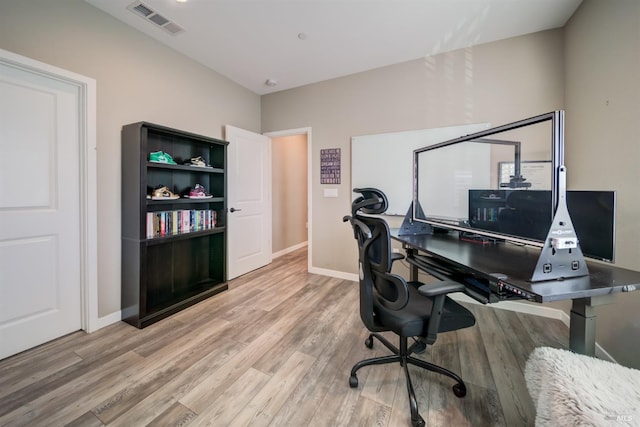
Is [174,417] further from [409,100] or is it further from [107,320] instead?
[409,100]

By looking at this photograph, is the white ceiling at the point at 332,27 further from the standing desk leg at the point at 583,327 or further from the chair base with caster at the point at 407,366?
the chair base with caster at the point at 407,366

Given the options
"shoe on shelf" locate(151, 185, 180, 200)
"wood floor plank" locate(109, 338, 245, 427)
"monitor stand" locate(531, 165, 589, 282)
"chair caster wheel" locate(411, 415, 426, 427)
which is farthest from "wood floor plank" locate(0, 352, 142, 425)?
"monitor stand" locate(531, 165, 589, 282)

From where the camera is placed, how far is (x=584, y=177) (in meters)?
2.00

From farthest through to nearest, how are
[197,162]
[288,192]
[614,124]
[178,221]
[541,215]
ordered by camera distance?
[288,192], [197,162], [178,221], [541,215], [614,124]

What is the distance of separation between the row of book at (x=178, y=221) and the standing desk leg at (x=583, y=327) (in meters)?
2.94

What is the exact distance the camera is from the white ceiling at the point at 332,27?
2055mm

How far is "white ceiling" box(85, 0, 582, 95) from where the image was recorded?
6.74 feet

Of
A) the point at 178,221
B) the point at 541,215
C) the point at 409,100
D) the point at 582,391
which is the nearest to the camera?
the point at 582,391

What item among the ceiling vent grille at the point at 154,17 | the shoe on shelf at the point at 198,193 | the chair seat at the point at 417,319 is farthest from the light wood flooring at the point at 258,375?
the ceiling vent grille at the point at 154,17

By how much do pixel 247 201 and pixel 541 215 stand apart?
3.17 m

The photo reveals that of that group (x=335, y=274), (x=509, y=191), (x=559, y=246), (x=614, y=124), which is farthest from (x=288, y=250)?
(x=614, y=124)

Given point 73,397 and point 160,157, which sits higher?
point 160,157

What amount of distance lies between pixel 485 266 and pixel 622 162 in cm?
133

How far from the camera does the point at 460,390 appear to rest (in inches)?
55.2
